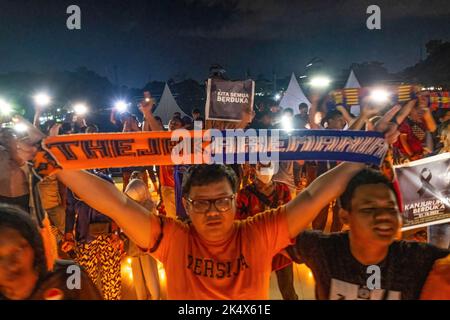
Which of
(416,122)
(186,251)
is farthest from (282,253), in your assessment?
(416,122)

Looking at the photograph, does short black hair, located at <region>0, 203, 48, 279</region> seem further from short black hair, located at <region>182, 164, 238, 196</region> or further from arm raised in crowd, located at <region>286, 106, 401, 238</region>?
arm raised in crowd, located at <region>286, 106, 401, 238</region>

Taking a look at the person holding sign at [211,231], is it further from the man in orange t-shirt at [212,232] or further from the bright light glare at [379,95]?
the bright light glare at [379,95]

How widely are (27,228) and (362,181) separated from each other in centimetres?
202

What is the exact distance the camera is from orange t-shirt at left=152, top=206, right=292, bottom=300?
238 centimetres

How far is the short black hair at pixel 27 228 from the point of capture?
2459 mm

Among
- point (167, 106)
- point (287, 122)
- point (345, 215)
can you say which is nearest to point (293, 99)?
point (167, 106)

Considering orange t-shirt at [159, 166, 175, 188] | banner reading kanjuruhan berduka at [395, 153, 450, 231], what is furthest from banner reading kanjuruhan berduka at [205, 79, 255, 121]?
banner reading kanjuruhan berduka at [395, 153, 450, 231]

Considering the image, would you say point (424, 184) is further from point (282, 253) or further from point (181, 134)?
point (181, 134)

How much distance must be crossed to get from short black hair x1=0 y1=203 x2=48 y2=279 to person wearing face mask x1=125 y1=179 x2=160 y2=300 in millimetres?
1550

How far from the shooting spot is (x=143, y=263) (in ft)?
14.4

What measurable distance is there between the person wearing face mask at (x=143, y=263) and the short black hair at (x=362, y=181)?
2.16 metres

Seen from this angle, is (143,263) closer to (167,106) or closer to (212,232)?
(212,232)
